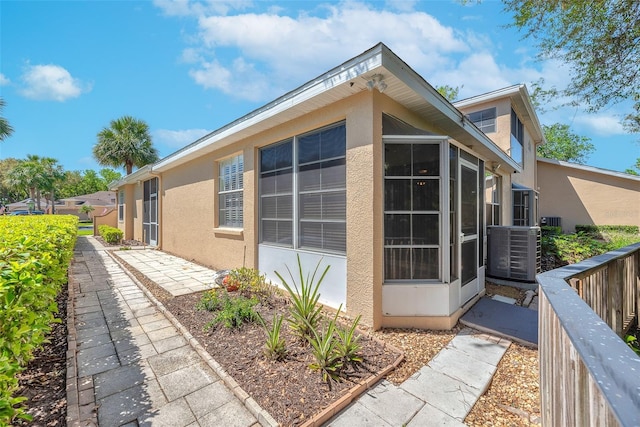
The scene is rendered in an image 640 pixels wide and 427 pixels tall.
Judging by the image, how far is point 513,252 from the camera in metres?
6.15

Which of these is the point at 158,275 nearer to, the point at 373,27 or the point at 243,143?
the point at 243,143

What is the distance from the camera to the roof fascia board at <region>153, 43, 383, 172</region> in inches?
125

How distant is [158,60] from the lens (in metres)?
7.16

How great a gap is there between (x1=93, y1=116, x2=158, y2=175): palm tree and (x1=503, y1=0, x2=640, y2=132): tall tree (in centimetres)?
2132

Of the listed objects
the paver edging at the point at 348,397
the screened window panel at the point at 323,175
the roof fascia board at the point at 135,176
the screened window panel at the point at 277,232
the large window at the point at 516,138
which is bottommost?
the paver edging at the point at 348,397

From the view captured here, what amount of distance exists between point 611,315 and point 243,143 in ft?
21.9

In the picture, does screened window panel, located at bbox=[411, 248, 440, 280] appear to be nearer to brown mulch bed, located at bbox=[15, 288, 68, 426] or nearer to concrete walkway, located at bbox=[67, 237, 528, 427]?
concrete walkway, located at bbox=[67, 237, 528, 427]

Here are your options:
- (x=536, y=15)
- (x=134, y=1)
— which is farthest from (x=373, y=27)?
(x=134, y=1)

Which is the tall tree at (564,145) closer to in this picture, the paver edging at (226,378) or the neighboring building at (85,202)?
the paver edging at (226,378)

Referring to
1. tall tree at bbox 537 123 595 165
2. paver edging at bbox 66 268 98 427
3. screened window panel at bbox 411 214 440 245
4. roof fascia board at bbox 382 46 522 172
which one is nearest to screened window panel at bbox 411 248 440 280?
screened window panel at bbox 411 214 440 245

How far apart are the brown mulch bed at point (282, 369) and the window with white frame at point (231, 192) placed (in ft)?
11.2

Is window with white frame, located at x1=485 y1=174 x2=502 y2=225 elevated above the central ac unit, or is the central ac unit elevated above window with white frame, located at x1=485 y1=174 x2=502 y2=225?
window with white frame, located at x1=485 y1=174 x2=502 y2=225

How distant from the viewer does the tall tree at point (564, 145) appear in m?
26.2

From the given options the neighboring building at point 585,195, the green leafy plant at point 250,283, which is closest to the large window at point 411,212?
the green leafy plant at point 250,283
